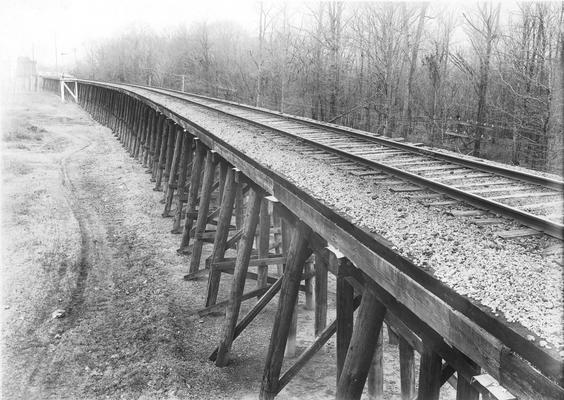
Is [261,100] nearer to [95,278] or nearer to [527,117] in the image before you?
[527,117]

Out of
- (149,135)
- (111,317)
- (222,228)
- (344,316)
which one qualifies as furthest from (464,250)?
(149,135)

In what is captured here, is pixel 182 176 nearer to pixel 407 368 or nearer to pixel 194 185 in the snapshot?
pixel 194 185

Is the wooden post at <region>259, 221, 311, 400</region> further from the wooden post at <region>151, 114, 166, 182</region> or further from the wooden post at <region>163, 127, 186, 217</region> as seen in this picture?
the wooden post at <region>151, 114, 166, 182</region>

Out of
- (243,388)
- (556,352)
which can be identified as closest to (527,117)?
(243,388)

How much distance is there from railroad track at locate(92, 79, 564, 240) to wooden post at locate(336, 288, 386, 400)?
1.19m

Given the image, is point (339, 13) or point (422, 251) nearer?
point (422, 251)

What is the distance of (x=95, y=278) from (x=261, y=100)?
1935 cm

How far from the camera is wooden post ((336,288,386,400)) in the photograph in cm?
301

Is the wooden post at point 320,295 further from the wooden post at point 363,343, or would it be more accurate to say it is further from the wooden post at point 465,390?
the wooden post at point 465,390

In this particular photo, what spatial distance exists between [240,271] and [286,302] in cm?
157

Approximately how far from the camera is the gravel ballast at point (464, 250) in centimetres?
218

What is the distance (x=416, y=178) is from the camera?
4.86 m

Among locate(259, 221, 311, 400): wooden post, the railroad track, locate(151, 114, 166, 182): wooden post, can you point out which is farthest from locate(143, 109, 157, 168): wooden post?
locate(259, 221, 311, 400): wooden post

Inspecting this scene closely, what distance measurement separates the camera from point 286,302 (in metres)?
4.34
